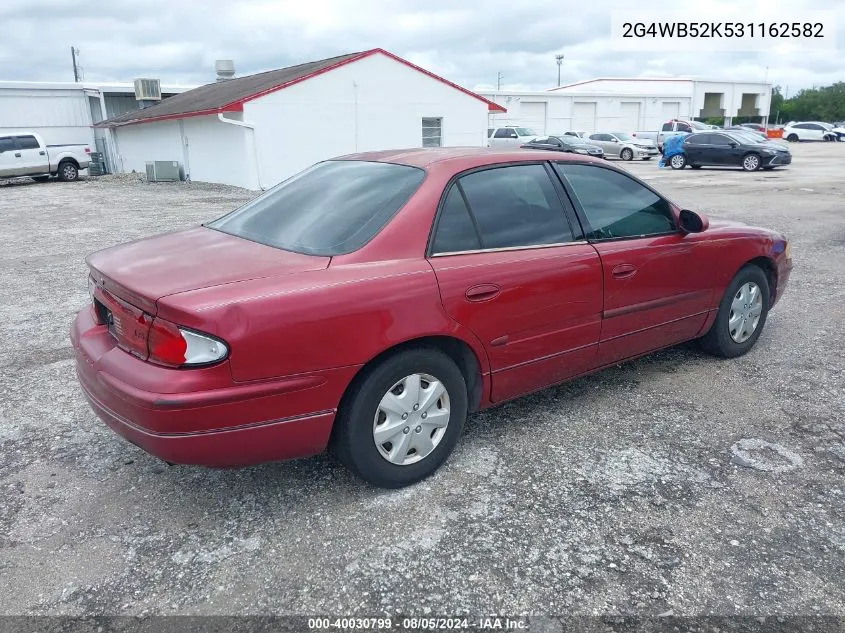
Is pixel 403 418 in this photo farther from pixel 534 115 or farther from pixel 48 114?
pixel 534 115

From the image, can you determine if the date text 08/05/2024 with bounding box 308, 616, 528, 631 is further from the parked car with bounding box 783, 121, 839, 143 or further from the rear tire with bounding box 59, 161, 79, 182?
the parked car with bounding box 783, 121, 839, 143

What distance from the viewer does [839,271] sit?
7613mm

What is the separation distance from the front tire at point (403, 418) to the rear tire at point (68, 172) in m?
25.4

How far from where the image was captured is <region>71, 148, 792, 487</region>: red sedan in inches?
103

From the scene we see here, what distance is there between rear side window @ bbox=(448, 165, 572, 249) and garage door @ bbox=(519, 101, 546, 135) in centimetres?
3801

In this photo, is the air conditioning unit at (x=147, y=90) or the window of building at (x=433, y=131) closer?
the window of building at (x=433, y=131)

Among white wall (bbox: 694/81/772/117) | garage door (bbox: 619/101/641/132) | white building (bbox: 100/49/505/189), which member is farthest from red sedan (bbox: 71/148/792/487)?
white wall (bbox: 694/81/772/117)

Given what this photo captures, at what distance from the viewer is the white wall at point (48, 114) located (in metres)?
27.8

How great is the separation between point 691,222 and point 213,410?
3.05 m

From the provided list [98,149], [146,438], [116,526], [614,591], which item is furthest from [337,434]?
[98,149]

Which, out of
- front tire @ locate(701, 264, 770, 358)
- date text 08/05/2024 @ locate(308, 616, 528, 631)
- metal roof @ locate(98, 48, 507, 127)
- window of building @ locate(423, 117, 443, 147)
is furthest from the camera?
window of building @ locate(423, 117, 443, 147)

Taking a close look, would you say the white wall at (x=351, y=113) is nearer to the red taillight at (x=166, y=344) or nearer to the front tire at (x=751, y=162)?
the front tire at (x=751, y=162)

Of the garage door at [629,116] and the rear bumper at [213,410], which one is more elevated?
Result: the garage door at [629,116]

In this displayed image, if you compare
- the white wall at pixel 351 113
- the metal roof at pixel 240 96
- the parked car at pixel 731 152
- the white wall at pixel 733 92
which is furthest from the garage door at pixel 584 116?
the white wall at pixel 351 113
